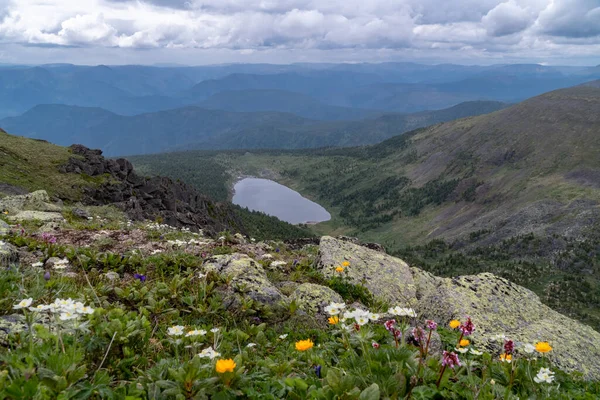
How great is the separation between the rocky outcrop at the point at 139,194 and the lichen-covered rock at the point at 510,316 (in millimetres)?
30248

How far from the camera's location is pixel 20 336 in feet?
14.5

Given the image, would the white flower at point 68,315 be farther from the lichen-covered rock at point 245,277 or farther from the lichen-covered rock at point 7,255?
the lichen-covered rock at point 7,255

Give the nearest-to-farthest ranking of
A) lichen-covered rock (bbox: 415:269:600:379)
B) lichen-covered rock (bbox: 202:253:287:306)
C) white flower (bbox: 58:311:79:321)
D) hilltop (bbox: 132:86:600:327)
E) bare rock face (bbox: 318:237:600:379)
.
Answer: white flower (bbox: 58:311:79:321) < lichen-covered rock (bbox: 202:253:287:306) < lichen-covered rock (bbox: 415:269:600:379) < bare rock face (bbox: 318:237:600:379) < hilltop (bbox: 132:86:600:327)

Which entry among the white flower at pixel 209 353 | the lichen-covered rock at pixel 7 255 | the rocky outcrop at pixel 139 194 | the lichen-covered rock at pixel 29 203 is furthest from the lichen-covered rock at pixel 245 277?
the rocky outcrop at pixel 139 194

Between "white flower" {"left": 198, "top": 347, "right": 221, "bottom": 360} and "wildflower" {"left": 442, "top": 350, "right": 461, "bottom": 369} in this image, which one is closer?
"white flower" {"left": 198, "top": 347, "right": 221, "bottom": 360}

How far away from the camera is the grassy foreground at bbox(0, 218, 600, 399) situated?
3.66 m

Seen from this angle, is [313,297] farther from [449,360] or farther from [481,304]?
[449,360]

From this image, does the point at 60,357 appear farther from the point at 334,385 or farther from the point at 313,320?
the point at 313,320

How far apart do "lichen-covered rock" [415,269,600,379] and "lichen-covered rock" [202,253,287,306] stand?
3.51m

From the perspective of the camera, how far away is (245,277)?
858 centimetres

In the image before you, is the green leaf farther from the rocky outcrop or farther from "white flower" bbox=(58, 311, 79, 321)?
the rocky outcrop

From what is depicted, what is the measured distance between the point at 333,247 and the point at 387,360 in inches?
316

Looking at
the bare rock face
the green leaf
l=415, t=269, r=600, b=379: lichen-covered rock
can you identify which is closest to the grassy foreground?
the green leaf

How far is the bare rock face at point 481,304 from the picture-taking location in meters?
8.38
